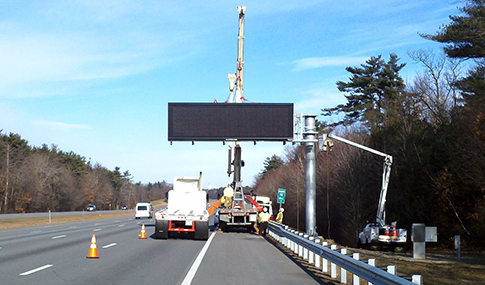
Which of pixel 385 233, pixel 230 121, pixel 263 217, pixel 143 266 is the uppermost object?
pixel 230 121

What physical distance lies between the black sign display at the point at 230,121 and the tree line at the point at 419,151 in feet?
25.4

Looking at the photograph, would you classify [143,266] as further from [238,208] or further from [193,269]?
[238,208]

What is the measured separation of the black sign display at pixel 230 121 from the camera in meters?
27.5

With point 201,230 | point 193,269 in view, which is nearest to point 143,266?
point 193,269

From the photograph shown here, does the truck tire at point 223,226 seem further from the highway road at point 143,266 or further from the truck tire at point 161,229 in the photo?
the highway road at point 143,266

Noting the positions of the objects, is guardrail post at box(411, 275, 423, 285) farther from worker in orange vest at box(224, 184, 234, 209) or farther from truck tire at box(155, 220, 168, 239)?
worker in orange vest at box(224, 184, 234, 209)

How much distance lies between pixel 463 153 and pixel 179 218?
50.9 feet

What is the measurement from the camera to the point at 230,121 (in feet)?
90.5

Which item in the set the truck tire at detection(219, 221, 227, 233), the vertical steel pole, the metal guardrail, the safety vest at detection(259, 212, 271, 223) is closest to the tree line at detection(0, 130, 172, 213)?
the truck tire at detection(219, 221, 227, 233)

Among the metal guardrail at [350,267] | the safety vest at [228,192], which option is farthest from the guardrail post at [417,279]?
the safety vest at [228,192]

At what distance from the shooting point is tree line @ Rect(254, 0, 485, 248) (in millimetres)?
27344

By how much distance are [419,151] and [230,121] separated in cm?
1454

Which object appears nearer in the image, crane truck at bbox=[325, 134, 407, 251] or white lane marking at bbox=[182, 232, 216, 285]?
white lane marking at bbox=[182, 232, 216, 285]

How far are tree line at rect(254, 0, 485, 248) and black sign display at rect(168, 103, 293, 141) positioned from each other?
7.74 meters
